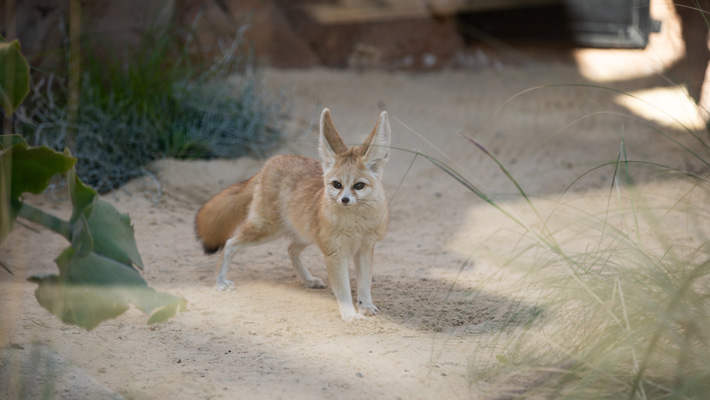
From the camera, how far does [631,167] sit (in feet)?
20.4

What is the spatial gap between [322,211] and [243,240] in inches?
24.3

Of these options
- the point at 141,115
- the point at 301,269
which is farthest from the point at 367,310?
the point at 141,115

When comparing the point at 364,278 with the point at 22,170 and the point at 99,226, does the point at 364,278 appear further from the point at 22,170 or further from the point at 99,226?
→ the point at 22,170

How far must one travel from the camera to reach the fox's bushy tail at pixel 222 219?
13.8 ft

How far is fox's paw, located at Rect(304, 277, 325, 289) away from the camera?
4.13m

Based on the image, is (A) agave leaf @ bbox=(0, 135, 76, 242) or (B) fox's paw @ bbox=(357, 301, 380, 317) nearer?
(A) agave leaf @ bbox=(0, 135, 76, 242)

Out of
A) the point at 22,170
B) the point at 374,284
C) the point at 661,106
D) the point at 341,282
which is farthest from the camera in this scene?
the point at 661,106

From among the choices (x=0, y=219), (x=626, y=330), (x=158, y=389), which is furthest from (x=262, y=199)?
(x=626, y=330)

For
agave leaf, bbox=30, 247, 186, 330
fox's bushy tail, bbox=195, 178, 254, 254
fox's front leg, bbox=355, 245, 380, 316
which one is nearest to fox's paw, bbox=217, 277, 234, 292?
fox's bushy tail, bbox=195, 178, 254, 254

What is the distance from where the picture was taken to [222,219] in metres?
4.23

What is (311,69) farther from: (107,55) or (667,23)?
(667,23)

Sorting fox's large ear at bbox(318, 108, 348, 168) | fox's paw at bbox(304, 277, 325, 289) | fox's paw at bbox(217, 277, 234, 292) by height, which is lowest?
fox's paw at bbox(217, 277, 234, 292)

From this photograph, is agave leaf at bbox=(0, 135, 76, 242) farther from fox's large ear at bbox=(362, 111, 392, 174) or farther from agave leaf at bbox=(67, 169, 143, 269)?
fox's large ear at bbox=(362, 111, 392, 174)

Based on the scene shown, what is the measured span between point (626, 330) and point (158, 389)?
1.62m
